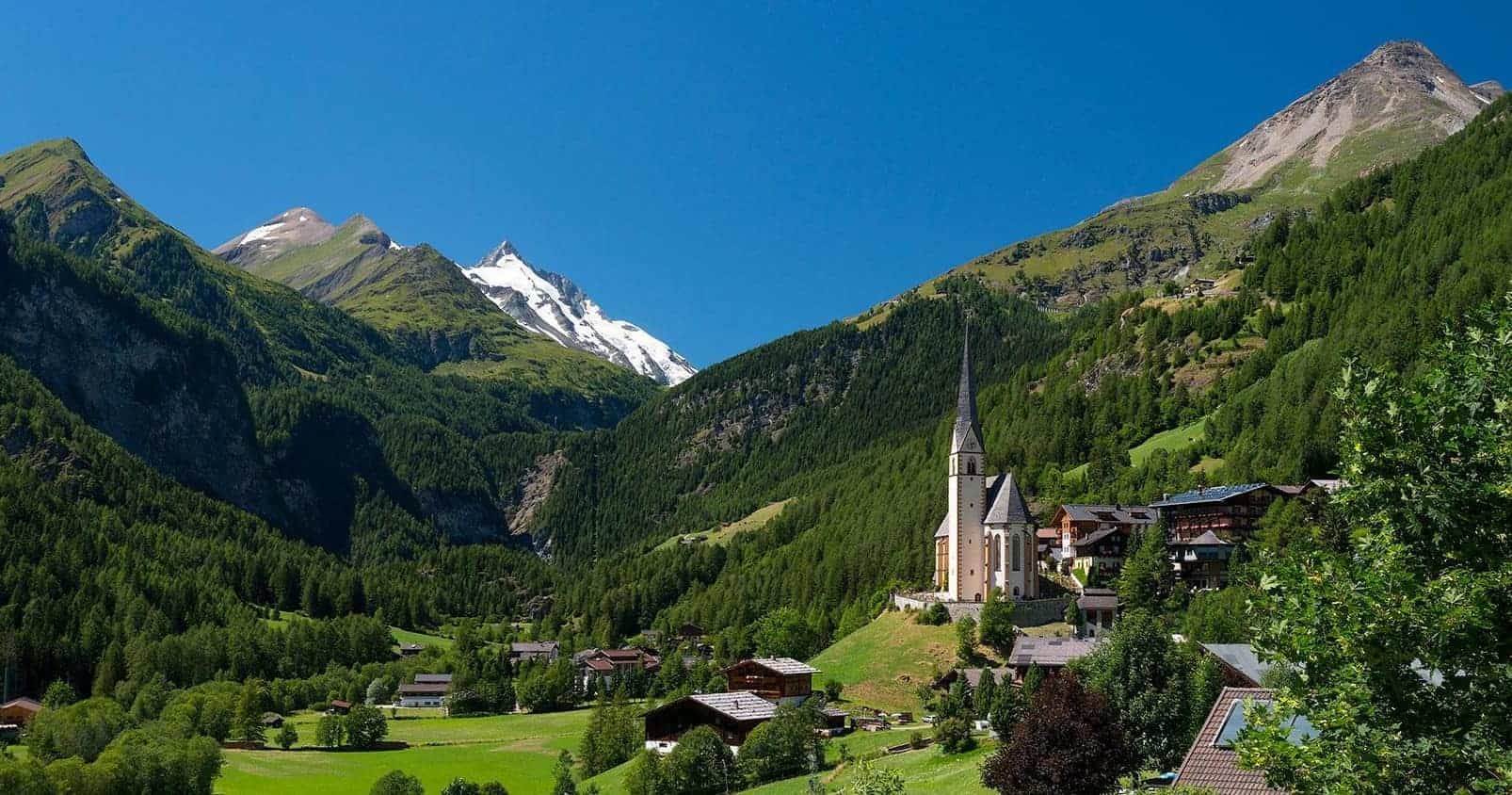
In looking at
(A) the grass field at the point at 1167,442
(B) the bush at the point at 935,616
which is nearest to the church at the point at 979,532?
(B) the bush at the point at 935,616

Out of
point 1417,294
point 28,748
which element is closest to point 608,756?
point 28,748

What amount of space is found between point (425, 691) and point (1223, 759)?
14189 cm

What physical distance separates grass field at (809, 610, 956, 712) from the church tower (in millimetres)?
7412

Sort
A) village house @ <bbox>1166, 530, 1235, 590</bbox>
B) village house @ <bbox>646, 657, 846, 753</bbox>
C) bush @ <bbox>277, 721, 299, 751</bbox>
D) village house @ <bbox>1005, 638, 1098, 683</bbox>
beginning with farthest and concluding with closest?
bush @ <bbox>277, 721, 299, 751</bbox>, village house @ <bbox>1166, 530, 1235, 590</bbox>, village house @ <bbox>646, 657, 846, 753</bbox>, village house @ <bbox>1005, 638, 1098, 683</bbox>

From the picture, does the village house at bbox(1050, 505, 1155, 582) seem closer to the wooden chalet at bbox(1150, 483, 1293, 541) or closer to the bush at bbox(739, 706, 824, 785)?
the wooden chalet at bbox(1150, 483, 1293, 541)

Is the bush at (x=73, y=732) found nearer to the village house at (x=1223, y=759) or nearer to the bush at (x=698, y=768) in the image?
the bush at (x=698, y=768)

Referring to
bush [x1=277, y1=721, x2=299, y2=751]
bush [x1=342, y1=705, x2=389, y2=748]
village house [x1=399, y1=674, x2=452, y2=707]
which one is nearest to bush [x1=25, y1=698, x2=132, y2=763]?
bush [x1=277, y1=721, x2=299, y2=751]

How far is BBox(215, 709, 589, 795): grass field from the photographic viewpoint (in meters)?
100

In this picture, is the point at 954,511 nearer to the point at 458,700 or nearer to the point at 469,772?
the point at 469,772

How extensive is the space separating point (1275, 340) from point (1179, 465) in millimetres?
42325

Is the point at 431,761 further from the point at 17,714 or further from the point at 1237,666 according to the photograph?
the point at 1237,666

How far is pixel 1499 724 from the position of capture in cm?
1903

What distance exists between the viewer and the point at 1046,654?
94.8 m

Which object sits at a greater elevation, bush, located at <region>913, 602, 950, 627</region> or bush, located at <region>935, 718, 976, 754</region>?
bush, located at <region>913, 602, 950, 627</region>
